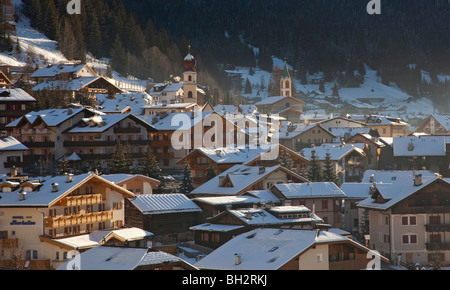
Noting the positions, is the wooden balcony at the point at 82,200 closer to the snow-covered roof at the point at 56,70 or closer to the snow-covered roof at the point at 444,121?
the snow-covered roof at the point at 56,70

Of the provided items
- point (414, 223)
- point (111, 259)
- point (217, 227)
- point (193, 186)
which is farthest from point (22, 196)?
point (414, 223)

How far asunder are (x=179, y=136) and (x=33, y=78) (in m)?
34.5

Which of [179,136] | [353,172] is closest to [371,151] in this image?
[353,172]

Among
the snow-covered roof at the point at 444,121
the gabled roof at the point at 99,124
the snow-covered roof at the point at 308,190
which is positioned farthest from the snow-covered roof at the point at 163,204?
the snow-covered roof at the point at 444,121

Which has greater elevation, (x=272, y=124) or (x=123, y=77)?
(x=123, y=77)

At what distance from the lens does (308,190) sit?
4734 centimetres

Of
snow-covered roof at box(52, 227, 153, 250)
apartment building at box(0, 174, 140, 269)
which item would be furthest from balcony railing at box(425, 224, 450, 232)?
apartment building at box(0, 174, 140, 269)

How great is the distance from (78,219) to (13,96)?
3613 cm

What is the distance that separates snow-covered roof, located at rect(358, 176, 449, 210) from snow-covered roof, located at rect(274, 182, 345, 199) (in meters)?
2.87

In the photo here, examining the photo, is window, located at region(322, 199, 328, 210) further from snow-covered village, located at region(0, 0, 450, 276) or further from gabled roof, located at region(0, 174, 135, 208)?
gabled roof, located at region(0, 174, 135, 208)

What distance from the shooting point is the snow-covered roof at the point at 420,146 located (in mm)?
72400

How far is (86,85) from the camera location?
295 feet

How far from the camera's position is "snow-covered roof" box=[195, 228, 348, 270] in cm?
2709
